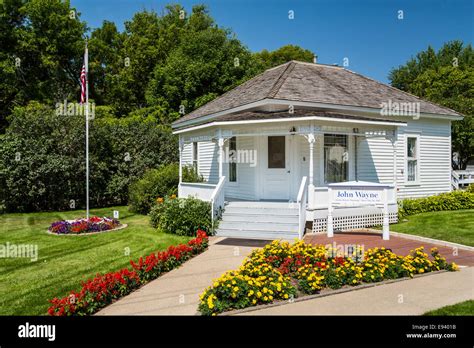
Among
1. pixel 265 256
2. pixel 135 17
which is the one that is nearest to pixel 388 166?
pixel 265 256

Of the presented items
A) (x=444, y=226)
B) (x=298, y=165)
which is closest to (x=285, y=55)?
(x=298, y=165)

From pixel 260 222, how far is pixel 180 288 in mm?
Answer: 5266

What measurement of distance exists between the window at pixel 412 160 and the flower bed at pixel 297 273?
990 cm

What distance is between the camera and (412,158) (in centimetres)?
1744

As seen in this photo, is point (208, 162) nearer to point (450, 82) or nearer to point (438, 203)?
point (438, 203)

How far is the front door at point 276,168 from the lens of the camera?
48.1 feet

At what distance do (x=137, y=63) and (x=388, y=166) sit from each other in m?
27.8

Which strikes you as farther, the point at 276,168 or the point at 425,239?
A: the point at 276,168

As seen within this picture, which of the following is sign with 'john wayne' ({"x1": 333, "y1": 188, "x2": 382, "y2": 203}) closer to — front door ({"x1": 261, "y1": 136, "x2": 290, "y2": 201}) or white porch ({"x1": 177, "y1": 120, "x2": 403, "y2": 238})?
white porch ({"x1": 177, "y1": 120, "x2": 403, "y2": 238})

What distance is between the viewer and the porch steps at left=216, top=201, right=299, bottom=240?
1147 centimetres

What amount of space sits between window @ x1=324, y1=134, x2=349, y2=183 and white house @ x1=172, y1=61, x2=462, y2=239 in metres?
0.04

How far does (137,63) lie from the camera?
122ft

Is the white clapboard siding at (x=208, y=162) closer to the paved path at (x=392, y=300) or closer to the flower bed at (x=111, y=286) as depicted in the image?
the flower bed at (x=111, y=286)

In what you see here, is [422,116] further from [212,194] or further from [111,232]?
[111,232]
